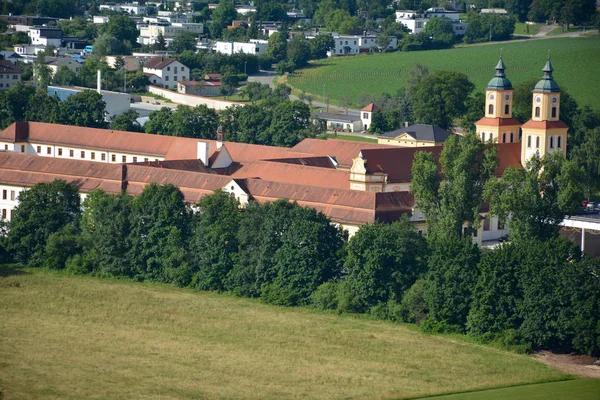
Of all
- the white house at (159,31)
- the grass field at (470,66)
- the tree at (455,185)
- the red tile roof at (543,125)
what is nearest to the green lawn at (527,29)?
the grass field at (470,66)

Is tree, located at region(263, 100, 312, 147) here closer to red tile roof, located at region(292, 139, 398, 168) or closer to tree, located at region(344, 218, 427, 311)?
red tile roof, located at region(292, 139, 398, 168)

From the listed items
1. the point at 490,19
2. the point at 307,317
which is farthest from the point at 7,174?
the point at 490,19

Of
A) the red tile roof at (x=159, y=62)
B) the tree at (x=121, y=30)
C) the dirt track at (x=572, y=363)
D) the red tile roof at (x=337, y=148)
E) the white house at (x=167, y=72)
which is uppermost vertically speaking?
the tree at (x=121, y=30)

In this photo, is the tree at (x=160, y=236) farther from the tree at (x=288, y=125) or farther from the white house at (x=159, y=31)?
the white house at (x=159, y=31)

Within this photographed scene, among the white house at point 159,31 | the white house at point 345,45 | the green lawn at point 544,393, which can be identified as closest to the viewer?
the green lawn at point 544,393

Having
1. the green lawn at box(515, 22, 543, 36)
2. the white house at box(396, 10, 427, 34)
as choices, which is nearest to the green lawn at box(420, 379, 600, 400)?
the green lawn at box(515, 22, 543, 36)

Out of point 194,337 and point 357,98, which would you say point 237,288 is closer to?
point 194,337
